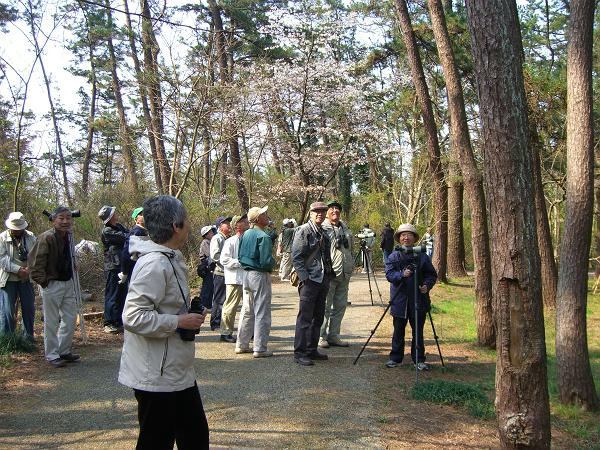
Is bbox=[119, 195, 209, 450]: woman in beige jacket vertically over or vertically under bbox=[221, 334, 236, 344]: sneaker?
over

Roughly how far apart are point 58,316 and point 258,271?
2432 mm

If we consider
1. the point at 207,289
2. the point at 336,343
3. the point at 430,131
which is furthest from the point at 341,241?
the point at 430,131

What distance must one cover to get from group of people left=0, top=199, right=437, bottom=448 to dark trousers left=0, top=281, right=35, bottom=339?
0.01 meters

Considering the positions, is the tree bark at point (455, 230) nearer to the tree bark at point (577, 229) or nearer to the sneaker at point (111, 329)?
the tree bark at point (577, 229)

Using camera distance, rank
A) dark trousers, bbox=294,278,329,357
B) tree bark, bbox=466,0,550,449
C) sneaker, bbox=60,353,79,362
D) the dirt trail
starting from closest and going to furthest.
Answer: tree bark, bbox=466,0,550,449, the dirt trail, sneaker, bbox=60,353,79,362, dark trousers, bbox=294,278,329,357

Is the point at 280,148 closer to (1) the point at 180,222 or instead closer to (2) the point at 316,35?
(2) the point at 316,35

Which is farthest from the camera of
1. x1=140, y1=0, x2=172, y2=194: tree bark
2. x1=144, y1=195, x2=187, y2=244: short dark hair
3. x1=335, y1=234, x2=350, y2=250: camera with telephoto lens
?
x1=140, y1=0, x2=172, y2=194: tree bark

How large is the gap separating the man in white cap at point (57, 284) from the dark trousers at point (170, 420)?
12.9 ft

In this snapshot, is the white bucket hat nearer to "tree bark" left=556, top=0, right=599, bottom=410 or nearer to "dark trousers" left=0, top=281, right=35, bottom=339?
"dark trousers" left=0, top=281, right=35, bottom=339

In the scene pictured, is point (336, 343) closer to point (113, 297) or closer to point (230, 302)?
point (230, 302)

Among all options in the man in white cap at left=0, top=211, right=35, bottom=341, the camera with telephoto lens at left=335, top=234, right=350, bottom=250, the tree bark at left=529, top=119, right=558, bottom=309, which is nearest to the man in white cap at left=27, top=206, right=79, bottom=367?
the man in white cap at left=0, top=211, right=35, bottom=341

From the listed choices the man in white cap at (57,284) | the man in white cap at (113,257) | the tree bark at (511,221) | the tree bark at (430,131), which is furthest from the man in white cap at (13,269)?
the tree bark at (430,131)

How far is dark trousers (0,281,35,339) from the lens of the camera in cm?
669

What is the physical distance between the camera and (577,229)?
641 cm
